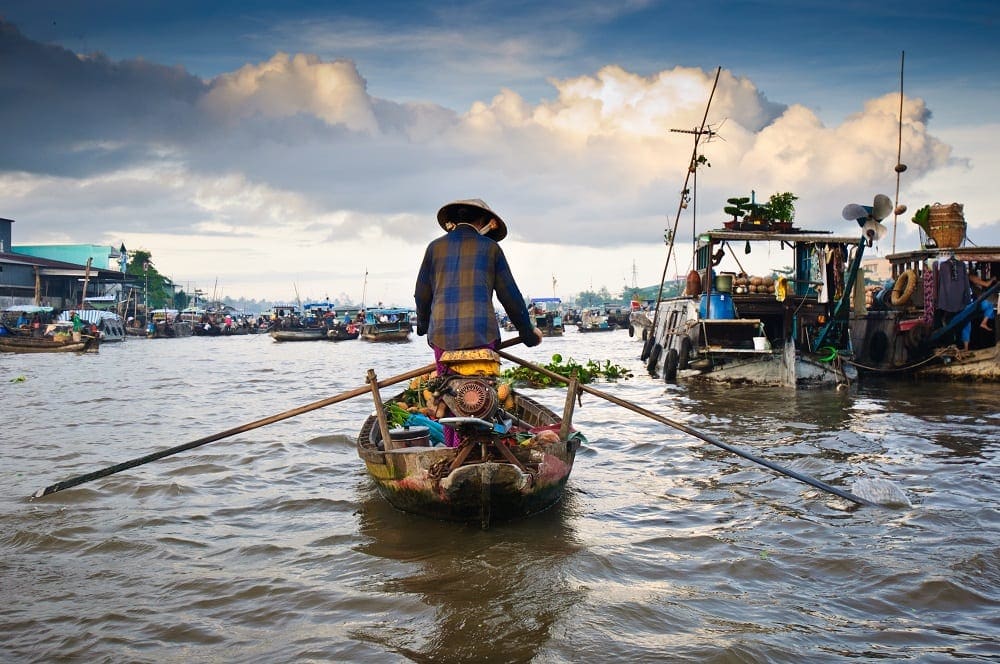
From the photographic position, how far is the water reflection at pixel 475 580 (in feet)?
11.5

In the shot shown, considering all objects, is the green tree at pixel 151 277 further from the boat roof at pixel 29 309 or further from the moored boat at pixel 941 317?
the moored boat at pixel 941 317

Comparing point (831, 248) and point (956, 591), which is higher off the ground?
point (831, 248)

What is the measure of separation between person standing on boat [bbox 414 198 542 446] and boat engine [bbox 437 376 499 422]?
0.29 metres

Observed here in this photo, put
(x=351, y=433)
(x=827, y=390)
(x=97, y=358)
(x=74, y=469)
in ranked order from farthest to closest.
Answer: (x=97, y=358), (x=827, y=390), (x=351, y=433), (x=74, y=469)

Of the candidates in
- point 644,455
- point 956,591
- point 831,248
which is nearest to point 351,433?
point 644,455

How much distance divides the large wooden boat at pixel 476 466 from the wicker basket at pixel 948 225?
39.8 feet

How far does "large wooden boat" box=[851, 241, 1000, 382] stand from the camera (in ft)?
45.1

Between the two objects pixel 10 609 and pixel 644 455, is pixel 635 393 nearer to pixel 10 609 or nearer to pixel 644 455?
pixel 644 455

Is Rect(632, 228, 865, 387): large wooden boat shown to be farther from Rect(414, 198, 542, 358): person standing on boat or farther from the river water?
Rect(414, 198, 542, 358): person standing on boat

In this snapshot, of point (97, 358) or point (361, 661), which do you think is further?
point (97, 358)

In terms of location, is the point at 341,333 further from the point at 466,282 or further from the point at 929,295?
the point at 466,282

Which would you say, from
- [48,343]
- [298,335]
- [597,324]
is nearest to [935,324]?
[48,343]

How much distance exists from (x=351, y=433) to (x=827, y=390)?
340 inches

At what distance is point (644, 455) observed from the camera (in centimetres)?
816
